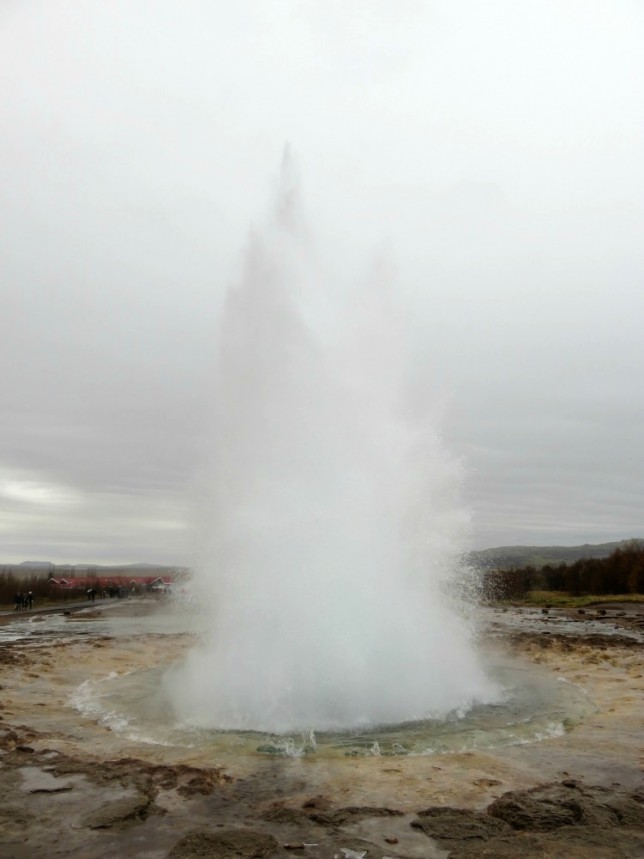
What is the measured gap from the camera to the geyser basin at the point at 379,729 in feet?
28.0

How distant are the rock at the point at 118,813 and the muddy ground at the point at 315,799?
0.02m

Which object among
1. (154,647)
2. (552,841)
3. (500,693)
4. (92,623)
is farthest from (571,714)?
(92,623)

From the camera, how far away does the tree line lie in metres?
57.6

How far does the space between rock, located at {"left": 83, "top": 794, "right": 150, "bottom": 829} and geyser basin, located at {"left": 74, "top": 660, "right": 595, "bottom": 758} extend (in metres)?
1.94

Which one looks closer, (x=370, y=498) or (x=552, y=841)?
(x=552, y=841)

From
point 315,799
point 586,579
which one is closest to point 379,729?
point 315,799

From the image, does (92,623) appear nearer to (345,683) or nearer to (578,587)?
(345,683)

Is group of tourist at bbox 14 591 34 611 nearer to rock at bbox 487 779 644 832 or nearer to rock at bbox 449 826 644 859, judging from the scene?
rock at bbox 487 779 644 832

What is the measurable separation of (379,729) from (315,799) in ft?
10.3

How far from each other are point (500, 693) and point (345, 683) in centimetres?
366

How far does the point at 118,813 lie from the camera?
6188 millimetres

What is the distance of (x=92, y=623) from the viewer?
30.1 metres

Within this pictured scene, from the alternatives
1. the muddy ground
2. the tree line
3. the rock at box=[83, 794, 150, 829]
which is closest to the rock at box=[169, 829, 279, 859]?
the muddy ground

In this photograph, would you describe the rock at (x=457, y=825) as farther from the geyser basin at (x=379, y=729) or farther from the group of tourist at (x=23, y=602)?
the group of tourist at (x=23, y=602)
